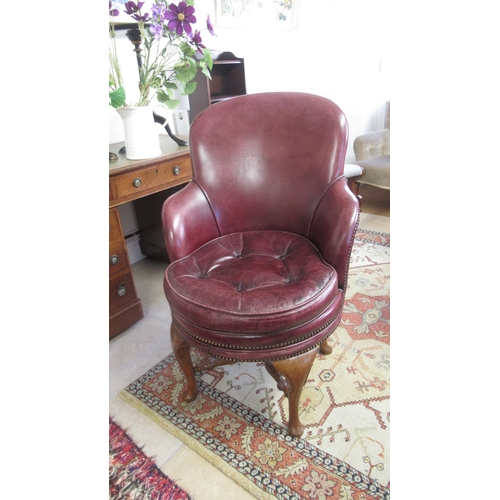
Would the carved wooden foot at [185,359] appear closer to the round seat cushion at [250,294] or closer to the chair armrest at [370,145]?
the round seat cushion at [250,294]

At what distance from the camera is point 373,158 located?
9.78 feet

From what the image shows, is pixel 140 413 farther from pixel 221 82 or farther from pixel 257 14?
pixel 257 14

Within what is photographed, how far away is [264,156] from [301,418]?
102 cm

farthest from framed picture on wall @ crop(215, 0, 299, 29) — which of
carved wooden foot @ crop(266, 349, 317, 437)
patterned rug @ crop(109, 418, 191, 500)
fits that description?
patterned rug @ crop(109, 418, 191, 500)

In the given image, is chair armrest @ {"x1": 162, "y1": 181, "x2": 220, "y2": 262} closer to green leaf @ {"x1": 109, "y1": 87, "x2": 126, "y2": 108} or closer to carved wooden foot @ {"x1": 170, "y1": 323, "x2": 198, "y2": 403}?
carved wooden foot @ {"x1": 170, "y1": 323, "x2": 198, "y2": 403}

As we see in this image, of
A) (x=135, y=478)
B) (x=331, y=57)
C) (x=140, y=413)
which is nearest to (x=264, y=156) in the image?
(x=140, y=413)

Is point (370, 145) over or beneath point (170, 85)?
beneath

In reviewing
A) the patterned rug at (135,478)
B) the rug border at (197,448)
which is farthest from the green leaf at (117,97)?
the patterned rug at (135,478)

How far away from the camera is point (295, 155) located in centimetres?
132

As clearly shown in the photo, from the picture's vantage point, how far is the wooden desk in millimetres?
1446

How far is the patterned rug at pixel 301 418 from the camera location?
3.19 ft
